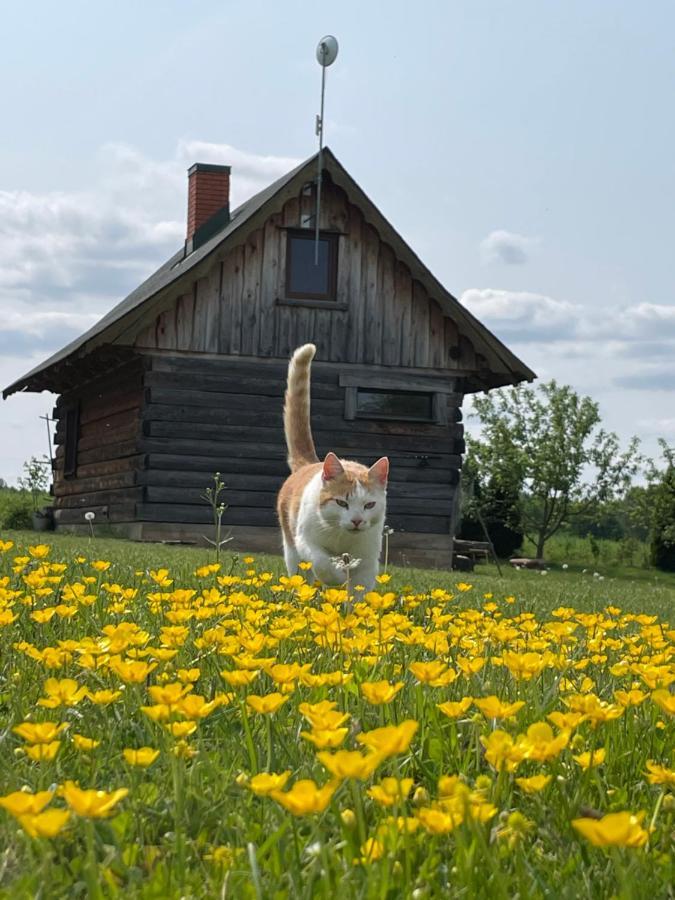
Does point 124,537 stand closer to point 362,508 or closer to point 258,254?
point 258,254

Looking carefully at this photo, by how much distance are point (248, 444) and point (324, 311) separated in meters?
2.50

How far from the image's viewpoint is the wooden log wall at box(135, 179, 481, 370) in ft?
61.2

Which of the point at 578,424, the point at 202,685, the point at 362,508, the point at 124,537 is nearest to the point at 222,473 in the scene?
the point at 124,537

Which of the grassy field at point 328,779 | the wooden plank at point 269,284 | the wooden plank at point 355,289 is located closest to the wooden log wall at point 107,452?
the wooden plank at point 269,284

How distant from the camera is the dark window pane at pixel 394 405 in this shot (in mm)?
19125

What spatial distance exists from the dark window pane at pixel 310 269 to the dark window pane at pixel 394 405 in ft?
5.70

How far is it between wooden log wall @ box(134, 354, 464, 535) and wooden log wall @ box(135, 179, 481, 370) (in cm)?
40

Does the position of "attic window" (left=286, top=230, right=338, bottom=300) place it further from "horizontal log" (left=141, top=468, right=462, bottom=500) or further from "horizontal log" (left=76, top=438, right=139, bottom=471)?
"horizontal log" (left=76, top=438, right=139, bottom=471)

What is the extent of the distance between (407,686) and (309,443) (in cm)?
624

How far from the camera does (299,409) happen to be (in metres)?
8.84

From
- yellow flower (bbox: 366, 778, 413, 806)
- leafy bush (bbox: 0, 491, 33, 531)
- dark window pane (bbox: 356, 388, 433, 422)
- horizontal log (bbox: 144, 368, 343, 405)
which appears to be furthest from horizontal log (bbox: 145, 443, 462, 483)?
yellow flower (bbox: 366, 778, 413, 806)

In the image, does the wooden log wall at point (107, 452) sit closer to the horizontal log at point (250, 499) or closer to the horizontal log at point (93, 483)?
the horizontal log at point (93, 483)

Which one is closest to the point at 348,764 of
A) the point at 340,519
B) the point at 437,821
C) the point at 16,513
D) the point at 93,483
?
the point at 437,821

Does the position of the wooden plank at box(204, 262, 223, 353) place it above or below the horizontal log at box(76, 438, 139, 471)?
above
